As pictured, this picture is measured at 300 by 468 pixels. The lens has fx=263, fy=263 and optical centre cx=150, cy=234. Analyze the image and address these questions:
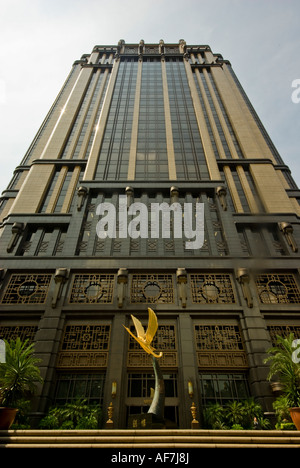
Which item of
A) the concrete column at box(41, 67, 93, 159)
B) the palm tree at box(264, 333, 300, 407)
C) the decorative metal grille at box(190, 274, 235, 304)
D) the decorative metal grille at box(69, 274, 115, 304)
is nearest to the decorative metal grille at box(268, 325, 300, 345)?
the decorative metal grille at box(190, 274, 235, 304)

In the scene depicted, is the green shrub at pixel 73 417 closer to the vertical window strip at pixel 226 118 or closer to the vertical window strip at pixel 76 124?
the vertical window strip at pixel 76 124

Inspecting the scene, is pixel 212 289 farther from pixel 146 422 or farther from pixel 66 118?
pixel 66 118

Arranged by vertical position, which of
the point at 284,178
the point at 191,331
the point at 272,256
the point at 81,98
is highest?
the point at 81,98

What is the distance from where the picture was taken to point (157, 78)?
161 ft

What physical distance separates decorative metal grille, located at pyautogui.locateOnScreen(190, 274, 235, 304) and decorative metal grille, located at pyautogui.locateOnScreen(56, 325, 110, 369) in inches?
308

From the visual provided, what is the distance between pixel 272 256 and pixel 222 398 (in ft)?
40.3

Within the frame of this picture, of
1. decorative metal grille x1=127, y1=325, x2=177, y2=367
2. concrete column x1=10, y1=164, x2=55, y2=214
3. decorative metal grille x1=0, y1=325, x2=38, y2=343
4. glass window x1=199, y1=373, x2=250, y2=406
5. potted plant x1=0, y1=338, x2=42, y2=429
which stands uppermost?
concrete column x1=10, y1=164, x2=55, y2=214

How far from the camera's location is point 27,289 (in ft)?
73.0

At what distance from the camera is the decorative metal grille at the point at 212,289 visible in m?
21.7

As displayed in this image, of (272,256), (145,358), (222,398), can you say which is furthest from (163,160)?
(222,398)

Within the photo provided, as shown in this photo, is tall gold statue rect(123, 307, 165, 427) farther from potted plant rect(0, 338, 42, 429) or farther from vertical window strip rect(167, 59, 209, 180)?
vertical window strip rect(167, 59, 209, 180)

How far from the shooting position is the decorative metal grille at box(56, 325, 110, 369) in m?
19.1
